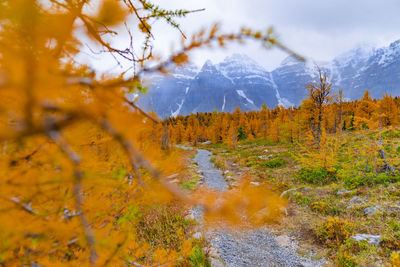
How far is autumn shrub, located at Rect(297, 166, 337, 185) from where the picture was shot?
360 inches

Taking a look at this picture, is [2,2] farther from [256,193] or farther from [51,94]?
[256,193]

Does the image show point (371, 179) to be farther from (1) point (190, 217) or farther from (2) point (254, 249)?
(1) point (190, 217)

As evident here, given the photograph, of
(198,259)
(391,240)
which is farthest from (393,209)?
(198,259)

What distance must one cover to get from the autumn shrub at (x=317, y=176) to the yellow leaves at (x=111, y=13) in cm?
1032

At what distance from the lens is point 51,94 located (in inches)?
16.0

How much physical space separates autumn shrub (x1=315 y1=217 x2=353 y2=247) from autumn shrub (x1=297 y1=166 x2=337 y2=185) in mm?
4674

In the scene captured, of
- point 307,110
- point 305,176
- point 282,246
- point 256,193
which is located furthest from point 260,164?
point 256,193

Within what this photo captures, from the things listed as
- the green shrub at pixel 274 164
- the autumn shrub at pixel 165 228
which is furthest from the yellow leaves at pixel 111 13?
the green shrub at pixel 274 164

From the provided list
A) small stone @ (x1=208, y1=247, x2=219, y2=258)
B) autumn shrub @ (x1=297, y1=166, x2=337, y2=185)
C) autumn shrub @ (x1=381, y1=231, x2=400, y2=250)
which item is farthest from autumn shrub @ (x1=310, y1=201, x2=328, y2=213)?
small stone @ (x1=208, y1=247, x2=219, y2=258)

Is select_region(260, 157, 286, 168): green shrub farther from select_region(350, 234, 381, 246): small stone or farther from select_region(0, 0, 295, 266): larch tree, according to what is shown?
select_region(0, 0, 295, 266): larch tree

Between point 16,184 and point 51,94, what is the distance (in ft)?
1.92

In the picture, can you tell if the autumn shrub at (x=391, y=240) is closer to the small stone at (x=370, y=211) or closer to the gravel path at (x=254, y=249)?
the small stone at (x=370, y=211)

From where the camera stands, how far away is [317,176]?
9.62 metres

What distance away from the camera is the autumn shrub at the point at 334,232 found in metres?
4.35
